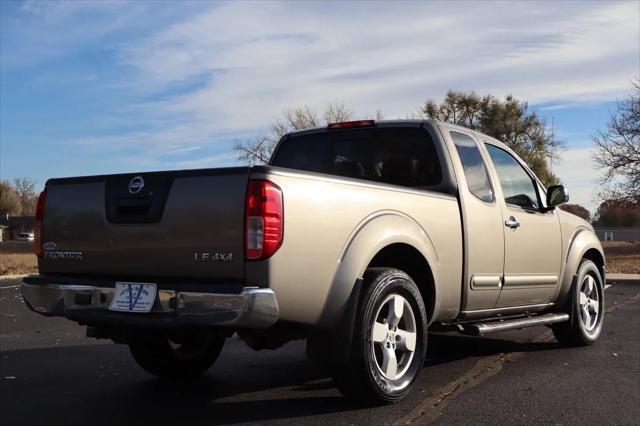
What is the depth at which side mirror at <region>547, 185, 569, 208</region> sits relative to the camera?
21.3ft

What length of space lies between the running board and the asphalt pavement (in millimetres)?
346

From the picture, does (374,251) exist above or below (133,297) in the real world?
above

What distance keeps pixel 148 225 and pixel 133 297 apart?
44cm

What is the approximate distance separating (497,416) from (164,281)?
222 cm

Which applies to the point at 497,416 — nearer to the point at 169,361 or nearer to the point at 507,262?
the point at 507,262

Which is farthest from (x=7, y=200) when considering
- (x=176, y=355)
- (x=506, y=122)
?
(x=176, y=355)

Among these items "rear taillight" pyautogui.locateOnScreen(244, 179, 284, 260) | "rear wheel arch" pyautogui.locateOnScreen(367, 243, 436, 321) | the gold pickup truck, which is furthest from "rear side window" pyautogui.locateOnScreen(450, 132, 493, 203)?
"rear taillight" pyautogui.locateOnScreen(244, 179, 284, 260)

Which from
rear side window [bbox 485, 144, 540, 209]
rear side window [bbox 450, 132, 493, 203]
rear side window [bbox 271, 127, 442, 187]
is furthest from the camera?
rear side window [bbox 485, 144, 540, 209]

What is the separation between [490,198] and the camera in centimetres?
586

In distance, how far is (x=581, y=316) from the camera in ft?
22.8

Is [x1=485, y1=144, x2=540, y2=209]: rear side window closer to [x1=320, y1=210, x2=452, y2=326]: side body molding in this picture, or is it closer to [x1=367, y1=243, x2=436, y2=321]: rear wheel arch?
[x1=367, y1=243, x2=436, y2=321]: rear wheel arch

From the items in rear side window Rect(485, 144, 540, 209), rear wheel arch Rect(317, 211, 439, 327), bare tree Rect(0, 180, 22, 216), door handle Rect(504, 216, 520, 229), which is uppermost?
bare tree Rect(0, 180, 22, 216)

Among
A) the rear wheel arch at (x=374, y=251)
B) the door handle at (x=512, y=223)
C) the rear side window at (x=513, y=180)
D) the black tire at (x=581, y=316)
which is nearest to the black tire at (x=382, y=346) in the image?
the rear wheel arch at (x=374, y=251)

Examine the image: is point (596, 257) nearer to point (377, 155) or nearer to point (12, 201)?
point (377, 155)
